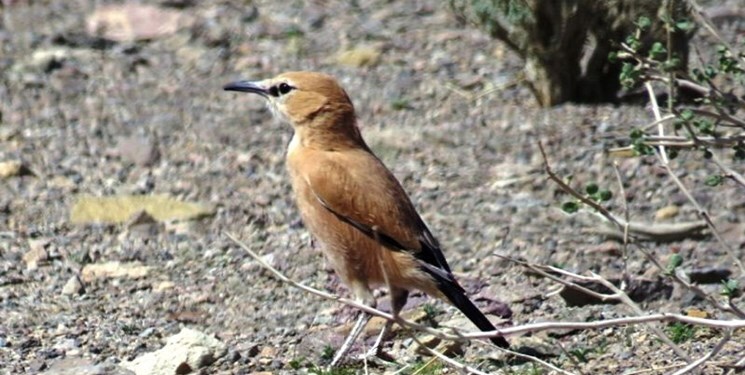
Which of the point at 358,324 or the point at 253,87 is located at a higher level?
the point at 253,87

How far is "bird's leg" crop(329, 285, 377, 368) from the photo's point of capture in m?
5.87

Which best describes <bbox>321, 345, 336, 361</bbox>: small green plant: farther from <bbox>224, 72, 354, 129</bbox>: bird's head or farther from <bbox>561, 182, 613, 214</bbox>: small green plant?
<bbox>561, 182, 613, 214</bbox>: small green plant

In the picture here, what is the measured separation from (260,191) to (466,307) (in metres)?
2.79

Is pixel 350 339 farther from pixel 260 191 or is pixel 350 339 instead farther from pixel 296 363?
pixel 260 191

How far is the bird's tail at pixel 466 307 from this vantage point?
560 centimetres

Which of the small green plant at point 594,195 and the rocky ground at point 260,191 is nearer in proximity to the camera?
the small green plant at point 594,195

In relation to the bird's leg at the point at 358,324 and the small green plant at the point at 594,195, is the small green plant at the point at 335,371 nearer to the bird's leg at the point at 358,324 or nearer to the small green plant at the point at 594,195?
the bird's leg at the point at 358,324

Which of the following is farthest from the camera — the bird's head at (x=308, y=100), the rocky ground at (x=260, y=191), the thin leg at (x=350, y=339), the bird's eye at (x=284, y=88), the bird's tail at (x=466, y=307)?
the bird's eye at (x=284, y=88)

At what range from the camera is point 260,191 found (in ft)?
27.0

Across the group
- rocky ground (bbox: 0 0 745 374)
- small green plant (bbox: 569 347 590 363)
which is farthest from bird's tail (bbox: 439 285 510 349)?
small green plant (bbox: 569 347 590 363)

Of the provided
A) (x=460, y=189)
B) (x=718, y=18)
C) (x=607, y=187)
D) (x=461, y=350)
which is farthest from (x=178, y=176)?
(x=718, y=18)

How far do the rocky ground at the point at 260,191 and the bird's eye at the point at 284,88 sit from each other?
0.90 meters

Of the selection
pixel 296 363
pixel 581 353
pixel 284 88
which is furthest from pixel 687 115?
pixel 284 88

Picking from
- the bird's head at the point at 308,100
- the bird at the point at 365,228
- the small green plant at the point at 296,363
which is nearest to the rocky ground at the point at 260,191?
the small green plant at the point at 296,363
